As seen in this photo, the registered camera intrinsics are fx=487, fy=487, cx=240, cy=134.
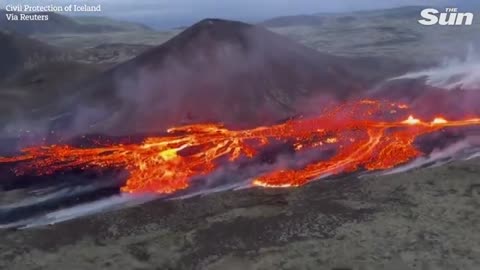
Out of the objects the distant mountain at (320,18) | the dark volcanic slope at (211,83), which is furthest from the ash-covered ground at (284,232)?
the distant mountain at (320,18)

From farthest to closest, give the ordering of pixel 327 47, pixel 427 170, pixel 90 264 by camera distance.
→ pixel 327 47, pixel 427 170, pixel 90 264

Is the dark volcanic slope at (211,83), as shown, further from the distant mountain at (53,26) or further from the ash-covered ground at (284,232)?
the distant mountain at (53,26)

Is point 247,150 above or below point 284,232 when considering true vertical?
above

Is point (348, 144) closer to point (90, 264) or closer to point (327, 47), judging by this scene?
point (90, 264)

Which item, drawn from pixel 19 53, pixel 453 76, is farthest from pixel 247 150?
pixel 19 53

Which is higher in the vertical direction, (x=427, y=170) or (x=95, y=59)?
(x=427, y=170)

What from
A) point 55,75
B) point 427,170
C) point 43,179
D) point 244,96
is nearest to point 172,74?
point 244,96

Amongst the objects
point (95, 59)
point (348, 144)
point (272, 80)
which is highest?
point (272, 80)

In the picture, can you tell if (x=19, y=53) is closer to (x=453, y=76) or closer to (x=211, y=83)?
(x=211, y=83)
